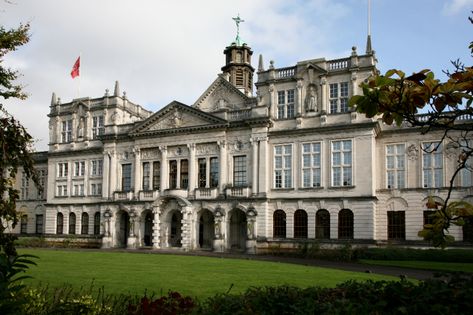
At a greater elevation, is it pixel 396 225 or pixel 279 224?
pixel 396 225

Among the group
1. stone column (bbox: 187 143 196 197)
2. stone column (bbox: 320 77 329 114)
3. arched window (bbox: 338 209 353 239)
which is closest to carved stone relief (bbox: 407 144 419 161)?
arched window (bbox: 338 209 353 239)

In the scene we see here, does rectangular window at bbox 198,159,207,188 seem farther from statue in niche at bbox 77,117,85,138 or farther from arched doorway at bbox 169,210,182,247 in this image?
statue in niche at bbox 77,117,85,138

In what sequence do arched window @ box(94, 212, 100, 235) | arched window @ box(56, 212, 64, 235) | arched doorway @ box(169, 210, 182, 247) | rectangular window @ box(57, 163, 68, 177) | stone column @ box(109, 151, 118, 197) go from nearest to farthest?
1. arched doorway @ box(169, 210, 182, 247)
2. stone column @ box(109, 151, 118, 197)
3. arched window @ box(94, 212, 100, 235)
4. arched window @ box(56, 212, 64, 235)
5. rectangular window @ box(57, 163, 68, 177)

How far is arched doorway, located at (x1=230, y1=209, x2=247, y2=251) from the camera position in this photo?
46656 mm

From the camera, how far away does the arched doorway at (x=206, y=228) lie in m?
48.5

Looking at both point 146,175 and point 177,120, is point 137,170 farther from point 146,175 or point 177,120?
point 177,120

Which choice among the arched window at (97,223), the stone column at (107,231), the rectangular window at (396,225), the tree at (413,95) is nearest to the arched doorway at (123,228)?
the stone column at (107,231)

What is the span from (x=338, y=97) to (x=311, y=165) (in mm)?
6291

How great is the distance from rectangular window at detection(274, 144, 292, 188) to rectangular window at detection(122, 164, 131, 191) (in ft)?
54.9

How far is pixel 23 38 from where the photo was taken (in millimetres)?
14531

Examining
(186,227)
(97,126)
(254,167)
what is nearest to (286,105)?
(254,167)

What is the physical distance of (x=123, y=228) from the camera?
2088 inches

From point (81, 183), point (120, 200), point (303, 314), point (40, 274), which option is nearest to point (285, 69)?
point (120, 200)

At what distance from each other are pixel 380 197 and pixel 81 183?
33178mm
